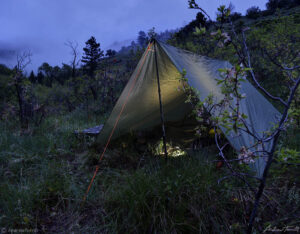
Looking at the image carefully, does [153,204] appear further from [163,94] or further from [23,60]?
[23,60]

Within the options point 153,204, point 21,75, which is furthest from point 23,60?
point 153,204

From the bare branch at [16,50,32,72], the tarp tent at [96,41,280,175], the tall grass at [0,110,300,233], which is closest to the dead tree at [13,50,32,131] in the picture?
the bare branch at [16,50,32,72]

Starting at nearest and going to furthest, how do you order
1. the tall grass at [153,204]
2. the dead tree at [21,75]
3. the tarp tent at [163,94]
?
the tall grass at [153,204], the tarp tent at [163,94], the dead tree at [21,75]

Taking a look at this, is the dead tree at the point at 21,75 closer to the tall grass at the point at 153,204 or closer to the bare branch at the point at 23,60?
the bare branch at the point at 23,60

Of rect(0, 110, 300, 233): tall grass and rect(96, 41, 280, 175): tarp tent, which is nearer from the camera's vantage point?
rect(0, 110, 300, 233): tall grass

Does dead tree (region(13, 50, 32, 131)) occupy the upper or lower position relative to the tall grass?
upper

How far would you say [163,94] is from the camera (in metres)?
3.69

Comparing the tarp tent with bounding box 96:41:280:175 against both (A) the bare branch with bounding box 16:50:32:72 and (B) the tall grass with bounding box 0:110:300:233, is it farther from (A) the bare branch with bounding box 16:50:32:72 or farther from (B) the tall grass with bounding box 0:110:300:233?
(A) the bare branch with bounding box 16:50:32:72

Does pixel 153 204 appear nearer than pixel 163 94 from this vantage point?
Yes

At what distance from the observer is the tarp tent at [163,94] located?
297 cm

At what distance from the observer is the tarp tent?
2969 mm

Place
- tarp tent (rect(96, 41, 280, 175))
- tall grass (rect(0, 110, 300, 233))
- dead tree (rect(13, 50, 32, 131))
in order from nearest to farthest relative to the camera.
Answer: tall grass (rect(0, 110, 300, 233))
tarp tent (rect(96, 41, 280, 175))
dead tree (rect(13, 50, 32, 131))

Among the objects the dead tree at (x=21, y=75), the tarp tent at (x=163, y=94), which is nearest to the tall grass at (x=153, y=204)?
the tarp tent at (x=163, y=94)

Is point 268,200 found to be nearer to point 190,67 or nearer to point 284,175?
point 284,175
